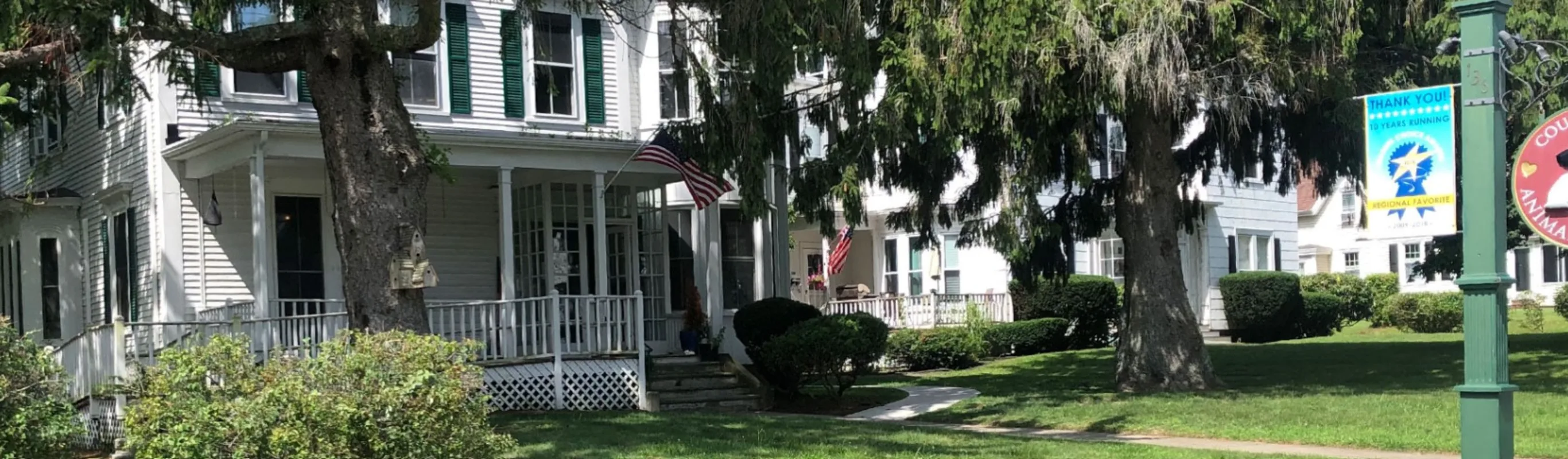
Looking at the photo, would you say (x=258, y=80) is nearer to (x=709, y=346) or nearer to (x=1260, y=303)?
(x=709, y=346)

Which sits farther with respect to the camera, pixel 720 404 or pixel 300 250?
pixel 300 250

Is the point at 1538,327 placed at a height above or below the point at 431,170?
below

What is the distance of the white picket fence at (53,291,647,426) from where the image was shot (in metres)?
16.4

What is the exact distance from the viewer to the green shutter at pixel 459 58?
792 inches

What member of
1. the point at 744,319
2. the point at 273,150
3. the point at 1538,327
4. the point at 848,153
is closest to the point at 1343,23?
the point at 848,153

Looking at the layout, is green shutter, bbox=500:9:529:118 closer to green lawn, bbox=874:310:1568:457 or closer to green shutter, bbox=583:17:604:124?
green shutter, bbox=583:17:604:124

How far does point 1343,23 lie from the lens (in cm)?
1777

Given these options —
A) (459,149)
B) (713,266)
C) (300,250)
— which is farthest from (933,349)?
(300,250)

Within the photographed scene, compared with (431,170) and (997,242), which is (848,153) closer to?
(997,242)

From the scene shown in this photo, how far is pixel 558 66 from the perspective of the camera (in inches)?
818

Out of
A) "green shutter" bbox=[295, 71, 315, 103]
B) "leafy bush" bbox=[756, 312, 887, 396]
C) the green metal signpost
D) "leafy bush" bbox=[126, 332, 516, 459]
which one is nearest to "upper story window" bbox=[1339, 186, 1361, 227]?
"leafy bush" bbox=[756, 312, 887, 396]

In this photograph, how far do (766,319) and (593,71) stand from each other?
4.15 m

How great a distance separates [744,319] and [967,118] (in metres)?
4.69

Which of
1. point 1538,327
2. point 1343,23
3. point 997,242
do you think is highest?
point 1343,23
